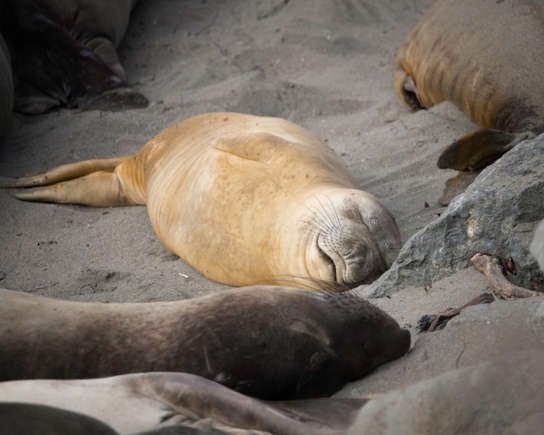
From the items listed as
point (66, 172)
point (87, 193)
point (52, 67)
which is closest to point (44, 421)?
point (87, 193)

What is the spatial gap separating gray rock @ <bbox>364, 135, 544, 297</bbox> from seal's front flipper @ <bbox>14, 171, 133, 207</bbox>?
2603 millimetres

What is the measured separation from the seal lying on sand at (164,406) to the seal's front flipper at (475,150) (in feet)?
6.58

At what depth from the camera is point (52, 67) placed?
681 centimetres

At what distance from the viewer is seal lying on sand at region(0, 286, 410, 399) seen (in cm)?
251

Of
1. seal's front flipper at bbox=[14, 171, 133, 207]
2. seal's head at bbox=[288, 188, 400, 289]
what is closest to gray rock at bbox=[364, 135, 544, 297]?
seal's head at bbox=[288, 188, 400, 289]

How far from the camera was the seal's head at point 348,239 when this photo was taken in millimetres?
3568

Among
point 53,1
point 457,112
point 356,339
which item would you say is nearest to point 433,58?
point 457,112

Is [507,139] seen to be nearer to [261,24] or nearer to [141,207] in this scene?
[141,207]

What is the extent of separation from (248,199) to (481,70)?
192 centimetres

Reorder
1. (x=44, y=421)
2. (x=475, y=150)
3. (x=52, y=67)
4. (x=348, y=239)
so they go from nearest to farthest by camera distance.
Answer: (x=44, y=421) < (x=348, y=239) < (x=475, y=150) < (x=52, y=67)

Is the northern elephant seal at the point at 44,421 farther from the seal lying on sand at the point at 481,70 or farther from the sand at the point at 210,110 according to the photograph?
the seal lying on sand at the point at 481,70

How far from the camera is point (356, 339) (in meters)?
2.67

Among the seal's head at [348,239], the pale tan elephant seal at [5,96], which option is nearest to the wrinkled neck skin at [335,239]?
the seal's head at [348,239]

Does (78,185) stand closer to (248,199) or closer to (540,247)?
(248,199)
